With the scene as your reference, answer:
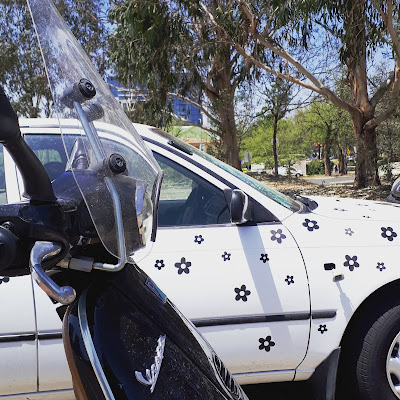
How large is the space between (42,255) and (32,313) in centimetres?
159

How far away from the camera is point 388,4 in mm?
11188

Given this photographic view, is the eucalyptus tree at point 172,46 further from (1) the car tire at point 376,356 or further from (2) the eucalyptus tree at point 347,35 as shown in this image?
(1) the car tire at point 376,356

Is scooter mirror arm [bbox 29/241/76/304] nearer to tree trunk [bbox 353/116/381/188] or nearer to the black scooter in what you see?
the black scooter

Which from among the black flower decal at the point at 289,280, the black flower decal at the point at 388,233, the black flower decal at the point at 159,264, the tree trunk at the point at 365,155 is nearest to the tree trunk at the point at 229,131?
the tree trunk at the point at 365,155

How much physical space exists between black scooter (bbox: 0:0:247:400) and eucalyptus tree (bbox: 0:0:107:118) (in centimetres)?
1949

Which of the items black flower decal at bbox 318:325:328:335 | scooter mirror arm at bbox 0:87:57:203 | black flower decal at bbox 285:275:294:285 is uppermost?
scooter mirror arm at bbox 0:87:57:203

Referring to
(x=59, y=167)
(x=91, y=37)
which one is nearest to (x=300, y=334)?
(x=59, y=167)

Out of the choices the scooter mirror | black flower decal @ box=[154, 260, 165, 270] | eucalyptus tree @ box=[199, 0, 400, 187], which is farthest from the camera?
eucalyptus tree @ box=[199, 0, 400, 187]

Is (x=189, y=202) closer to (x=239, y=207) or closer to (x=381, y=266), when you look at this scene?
(x=239, y=207)

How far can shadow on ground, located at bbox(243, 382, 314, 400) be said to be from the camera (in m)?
3.54

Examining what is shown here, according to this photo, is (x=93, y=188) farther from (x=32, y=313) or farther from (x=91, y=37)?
(x=91, y=37)

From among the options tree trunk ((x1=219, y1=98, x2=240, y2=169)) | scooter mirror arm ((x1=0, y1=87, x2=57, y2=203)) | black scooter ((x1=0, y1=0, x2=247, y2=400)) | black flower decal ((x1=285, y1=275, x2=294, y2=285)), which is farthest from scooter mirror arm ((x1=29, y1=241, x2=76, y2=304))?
tree trunk ((x1=219, y1=98, x2=240, y2=169))

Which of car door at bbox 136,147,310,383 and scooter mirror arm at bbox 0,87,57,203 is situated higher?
scooter mirror arm at bbox 0,87,57,203

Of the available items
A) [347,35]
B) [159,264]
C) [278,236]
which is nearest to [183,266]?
[159,264]
